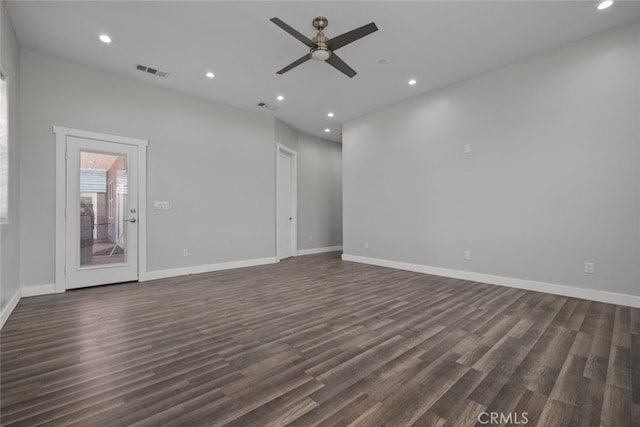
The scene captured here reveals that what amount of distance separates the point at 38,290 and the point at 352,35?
16.7ft

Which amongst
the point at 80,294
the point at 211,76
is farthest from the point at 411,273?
the point at 80,294

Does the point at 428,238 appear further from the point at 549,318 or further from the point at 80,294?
the point at 80,294

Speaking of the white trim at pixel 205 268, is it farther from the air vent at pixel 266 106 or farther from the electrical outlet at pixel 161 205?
the air vent at pixel 266 106

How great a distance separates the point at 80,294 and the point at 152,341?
7.57ft

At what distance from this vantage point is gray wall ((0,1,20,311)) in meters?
2.71

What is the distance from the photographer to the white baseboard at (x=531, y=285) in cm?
322

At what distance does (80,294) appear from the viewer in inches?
145

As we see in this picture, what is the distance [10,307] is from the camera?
291 cm

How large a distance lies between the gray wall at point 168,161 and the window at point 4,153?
849mm

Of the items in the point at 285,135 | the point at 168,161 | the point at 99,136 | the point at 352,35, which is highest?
the point at 285,135

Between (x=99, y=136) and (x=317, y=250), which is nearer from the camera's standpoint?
(x=99, y=136)

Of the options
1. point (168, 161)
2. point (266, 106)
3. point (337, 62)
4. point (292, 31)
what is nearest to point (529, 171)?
point (337, 62)

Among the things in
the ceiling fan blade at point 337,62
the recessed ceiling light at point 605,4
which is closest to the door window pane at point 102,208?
the ceiling fan blade at point 337,62

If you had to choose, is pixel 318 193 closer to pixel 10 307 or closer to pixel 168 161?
pixel 168 161
